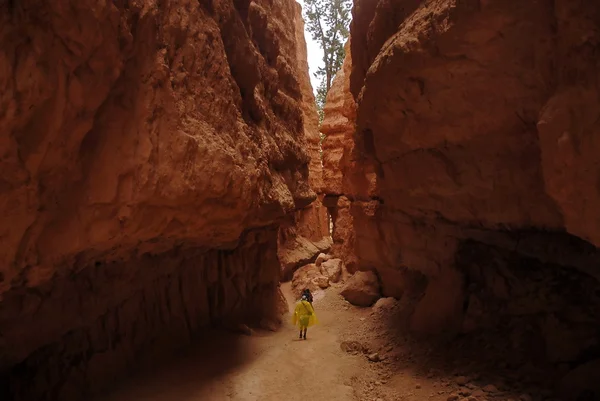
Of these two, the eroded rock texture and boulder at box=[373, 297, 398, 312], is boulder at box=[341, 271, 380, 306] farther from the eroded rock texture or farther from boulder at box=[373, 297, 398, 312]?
A: the eroded rock texture

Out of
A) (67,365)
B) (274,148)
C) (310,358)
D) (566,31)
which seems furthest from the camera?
(274,148)

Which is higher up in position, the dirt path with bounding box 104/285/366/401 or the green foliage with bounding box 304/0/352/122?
the green foliage with bounding box 304/0/352/122

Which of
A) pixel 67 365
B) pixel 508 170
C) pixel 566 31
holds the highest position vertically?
pixel 566 31

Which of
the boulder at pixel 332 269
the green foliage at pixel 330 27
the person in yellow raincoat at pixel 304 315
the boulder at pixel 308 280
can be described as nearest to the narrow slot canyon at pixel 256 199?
the person in yellow raincoat at pixel 304 315

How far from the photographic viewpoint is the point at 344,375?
530cm

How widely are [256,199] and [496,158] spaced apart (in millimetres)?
3043

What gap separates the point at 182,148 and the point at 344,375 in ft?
12.1

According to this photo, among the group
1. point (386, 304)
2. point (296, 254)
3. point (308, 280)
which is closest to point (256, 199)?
point (386, 304)

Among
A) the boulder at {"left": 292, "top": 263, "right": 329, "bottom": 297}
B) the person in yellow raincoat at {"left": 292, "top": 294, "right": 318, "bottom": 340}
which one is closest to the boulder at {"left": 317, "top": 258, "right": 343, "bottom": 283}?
the boulder at {"left": 292, "top": 263, "right": 329, "bottom": 297}

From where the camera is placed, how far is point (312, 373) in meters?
5.38

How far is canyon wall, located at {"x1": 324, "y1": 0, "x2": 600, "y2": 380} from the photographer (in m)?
3.01

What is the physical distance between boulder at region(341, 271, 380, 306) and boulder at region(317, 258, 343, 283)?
2684mm

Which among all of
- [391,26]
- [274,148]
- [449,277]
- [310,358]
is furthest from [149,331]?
[391,26]

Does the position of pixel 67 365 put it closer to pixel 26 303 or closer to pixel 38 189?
pixel 26 303
